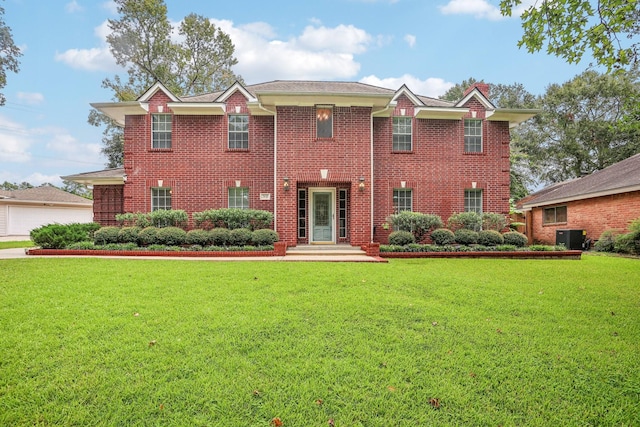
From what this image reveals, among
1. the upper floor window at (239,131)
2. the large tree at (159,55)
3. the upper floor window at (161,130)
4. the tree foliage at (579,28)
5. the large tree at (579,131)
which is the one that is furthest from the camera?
the large tree at (579,131)

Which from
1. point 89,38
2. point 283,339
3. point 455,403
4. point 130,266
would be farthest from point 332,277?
point 89,38

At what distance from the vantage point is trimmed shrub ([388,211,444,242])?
1213 cm

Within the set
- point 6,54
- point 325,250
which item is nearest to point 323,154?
point 325,250

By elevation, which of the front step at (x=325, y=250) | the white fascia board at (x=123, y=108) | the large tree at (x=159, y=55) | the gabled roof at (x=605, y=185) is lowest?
the front step at (x=325, y=250)

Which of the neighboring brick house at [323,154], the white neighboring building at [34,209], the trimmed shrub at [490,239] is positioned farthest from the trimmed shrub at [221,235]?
the white neighboring building at [34,209]

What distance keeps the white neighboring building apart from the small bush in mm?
30127

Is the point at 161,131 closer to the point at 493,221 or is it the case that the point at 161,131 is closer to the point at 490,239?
the point at 490,239

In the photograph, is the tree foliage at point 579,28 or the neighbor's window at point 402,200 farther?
the neighbor's window at point 402,200

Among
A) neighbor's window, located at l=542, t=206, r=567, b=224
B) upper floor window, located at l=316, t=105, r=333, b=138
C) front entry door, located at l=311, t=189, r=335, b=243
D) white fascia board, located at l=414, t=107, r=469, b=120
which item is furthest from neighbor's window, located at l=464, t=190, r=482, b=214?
neighbor's window, located at l=542, t=206, r=567, b=224

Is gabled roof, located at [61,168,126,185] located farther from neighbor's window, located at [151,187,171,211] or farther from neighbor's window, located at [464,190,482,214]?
neighbor's window, located at [464,190,482,214]

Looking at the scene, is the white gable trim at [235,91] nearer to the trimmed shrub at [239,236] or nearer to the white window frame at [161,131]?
the white window frame at [161,131]

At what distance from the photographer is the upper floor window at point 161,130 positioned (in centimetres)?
1337

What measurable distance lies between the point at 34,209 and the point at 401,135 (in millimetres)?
29170

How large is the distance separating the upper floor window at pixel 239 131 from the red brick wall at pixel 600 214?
16.7 m
